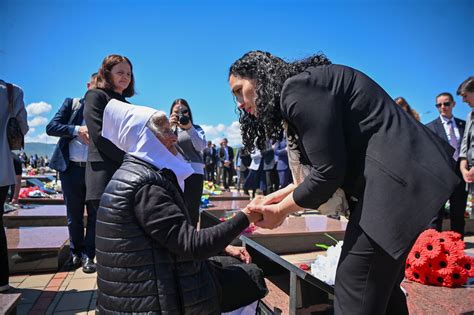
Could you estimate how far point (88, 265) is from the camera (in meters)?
3.59

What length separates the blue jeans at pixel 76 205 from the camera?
3582 mm

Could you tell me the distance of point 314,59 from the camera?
5.12ft

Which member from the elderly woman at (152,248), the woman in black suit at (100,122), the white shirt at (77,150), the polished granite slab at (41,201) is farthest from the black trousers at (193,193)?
the polished granite slab at (41,201)

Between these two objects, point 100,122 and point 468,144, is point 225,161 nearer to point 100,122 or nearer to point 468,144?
point 468,144

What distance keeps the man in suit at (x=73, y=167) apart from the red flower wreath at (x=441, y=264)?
9.94ft

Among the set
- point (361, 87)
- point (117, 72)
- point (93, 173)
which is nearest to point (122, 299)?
point (361, 87)

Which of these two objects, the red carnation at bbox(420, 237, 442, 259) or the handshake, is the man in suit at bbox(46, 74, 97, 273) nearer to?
the handshake

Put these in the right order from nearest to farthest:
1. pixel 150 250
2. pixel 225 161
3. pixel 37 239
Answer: pixel 150 250, pixel 37 239, pixel 225 161

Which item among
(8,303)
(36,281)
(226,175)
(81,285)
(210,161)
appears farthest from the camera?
(210,161)

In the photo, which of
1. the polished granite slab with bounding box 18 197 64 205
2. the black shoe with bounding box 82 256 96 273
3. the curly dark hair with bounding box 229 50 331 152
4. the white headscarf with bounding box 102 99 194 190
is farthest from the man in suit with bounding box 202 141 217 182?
the curly dark hair with bounding box 229 50 331 152

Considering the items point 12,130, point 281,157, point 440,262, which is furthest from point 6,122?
point 281,157

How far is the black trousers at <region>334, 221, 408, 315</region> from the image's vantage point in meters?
1.33

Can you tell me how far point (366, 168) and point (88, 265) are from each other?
3243mm

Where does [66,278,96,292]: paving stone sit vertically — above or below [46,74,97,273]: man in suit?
below
